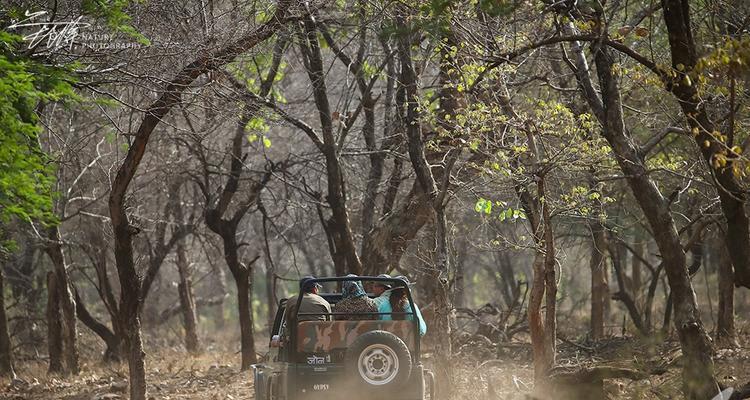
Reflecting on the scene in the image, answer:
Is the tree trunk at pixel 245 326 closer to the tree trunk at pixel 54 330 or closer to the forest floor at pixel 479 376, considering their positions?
the forest floor at pixel 479 376

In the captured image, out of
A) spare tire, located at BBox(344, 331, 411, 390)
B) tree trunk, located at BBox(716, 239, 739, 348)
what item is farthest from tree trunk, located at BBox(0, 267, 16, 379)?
tree trunk, located at BBox(716, 239, 739, 348)

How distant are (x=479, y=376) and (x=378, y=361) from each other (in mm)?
4610

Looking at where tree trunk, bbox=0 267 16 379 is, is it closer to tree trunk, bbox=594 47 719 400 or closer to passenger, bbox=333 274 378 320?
passenger, bbox=333 274 378 320

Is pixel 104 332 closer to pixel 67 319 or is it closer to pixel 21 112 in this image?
pixel 67 319

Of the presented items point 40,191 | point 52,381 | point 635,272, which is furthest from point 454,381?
point 635,272

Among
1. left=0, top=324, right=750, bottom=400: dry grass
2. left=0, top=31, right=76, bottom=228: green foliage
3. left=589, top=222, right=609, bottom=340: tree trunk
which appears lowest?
left=0, top=324, right=750, bottom=400: dry grass

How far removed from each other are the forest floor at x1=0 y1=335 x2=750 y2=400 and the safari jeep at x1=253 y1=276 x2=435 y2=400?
2.32 m

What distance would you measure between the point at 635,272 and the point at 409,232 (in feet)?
50.2

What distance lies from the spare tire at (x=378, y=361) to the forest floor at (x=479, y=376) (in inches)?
97.4

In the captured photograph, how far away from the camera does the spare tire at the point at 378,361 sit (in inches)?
438

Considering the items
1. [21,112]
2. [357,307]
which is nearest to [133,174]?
[21,112]

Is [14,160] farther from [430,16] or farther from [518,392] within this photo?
[518,392]

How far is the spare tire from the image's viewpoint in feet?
36.5

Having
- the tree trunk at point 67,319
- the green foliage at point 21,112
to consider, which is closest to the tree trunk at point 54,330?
the tree trunk at point 67,319
